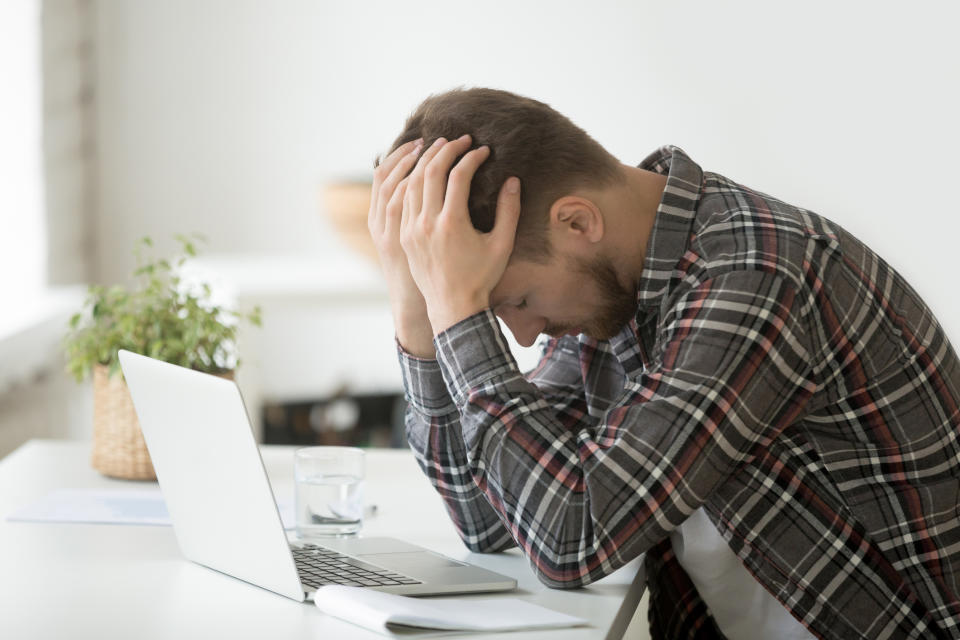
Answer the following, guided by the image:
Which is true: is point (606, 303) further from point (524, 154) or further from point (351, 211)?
point (351, 211)

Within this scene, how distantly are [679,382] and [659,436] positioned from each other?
0.05m

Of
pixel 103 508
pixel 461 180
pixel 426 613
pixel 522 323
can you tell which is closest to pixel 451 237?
pixel 461 180

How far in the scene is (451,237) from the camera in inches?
44.4

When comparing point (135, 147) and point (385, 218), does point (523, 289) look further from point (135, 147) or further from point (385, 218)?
point (135, 147)

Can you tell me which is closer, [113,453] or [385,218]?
[385,218]

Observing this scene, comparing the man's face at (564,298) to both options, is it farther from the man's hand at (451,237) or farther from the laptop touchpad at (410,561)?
the laptop touchpad at (410,561)

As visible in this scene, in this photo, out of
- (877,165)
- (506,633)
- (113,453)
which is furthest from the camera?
(877,165)

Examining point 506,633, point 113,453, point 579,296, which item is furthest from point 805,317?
point 113,453

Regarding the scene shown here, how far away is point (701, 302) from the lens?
1054 millimetres

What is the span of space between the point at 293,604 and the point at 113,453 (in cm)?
56

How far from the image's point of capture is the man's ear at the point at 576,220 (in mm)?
1171

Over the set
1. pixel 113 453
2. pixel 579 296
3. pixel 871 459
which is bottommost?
pixel 113 453

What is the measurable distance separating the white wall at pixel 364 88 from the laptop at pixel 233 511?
220cm

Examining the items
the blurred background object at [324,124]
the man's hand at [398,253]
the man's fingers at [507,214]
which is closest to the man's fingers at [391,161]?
the man's hand at [398,253]
